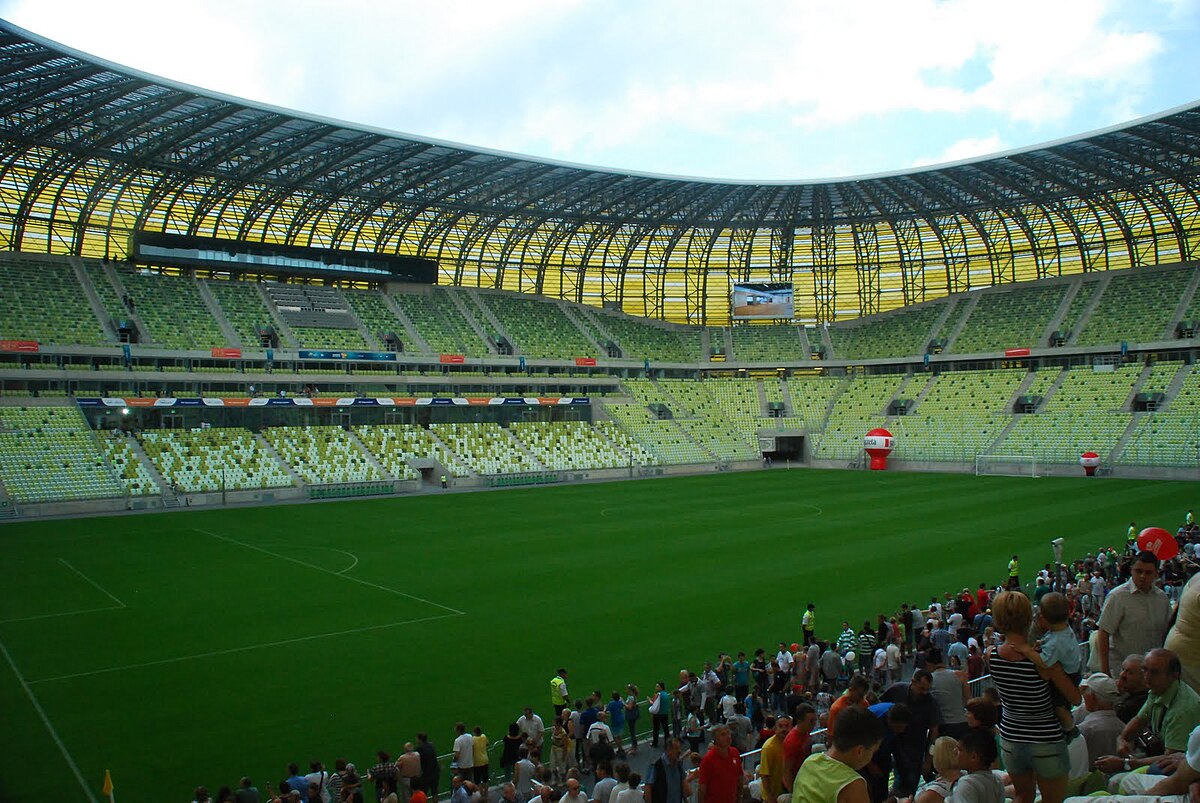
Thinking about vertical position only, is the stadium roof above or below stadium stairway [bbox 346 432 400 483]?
above

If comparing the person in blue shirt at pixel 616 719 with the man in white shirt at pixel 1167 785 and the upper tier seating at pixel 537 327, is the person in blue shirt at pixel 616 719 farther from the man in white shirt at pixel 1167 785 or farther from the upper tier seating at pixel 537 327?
the upper tier seating at pixel 537 327

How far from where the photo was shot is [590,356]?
77375 mm

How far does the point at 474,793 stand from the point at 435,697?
6273 mm

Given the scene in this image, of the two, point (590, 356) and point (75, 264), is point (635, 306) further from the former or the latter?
point (75, 264)

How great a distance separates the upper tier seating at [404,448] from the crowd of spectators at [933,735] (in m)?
43.6

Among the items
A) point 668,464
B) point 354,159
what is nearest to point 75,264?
point 354,159

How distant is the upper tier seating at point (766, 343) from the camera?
85.2 m

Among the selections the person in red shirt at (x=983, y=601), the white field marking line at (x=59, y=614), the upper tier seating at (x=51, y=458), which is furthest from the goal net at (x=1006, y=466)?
the upper tier seating at (x=51, y=458)

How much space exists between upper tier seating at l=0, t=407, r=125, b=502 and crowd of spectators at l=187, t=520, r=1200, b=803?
A: 129ft

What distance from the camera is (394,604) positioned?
24891mm

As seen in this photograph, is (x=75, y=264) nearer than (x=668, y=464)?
Yes

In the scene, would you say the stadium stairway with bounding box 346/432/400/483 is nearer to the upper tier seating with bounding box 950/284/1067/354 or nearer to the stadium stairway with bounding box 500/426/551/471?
the stadium stairway with bounding box 500/426/551/471

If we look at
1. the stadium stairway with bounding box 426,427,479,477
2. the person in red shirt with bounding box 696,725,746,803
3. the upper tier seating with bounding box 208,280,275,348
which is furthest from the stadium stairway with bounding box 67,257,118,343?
the person in red shirt with bounding box 696,725,746,803

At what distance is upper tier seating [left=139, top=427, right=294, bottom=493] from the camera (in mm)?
50062
